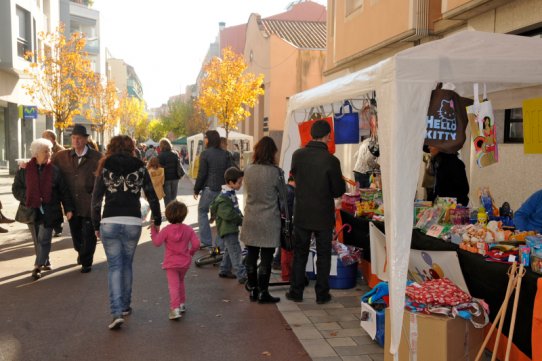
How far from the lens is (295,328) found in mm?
5262

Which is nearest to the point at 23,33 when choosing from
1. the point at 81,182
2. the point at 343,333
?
the point at 81,182

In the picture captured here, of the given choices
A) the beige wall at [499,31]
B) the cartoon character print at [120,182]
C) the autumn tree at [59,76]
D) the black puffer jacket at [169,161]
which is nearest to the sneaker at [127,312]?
the cartoon character print at [120,182]

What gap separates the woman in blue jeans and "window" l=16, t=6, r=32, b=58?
755 inches

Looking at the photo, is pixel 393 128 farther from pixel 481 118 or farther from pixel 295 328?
pixel 295 328

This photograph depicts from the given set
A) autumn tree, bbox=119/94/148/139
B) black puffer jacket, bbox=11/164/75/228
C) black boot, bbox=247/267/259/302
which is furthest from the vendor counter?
autumn tree, bbox=119/94/148/139

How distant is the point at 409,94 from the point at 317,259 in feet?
8.98

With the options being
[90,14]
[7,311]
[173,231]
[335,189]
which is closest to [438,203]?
[335,189]

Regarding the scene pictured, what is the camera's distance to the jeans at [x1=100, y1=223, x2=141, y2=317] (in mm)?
5211

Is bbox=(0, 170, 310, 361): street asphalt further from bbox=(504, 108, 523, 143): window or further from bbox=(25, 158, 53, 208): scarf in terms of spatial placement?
bbox=(504, 108, 523, 143): window

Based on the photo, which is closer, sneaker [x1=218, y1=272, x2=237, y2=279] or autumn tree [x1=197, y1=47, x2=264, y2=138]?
sneaker [x1=218, y1=272, x2=237, y2=279]

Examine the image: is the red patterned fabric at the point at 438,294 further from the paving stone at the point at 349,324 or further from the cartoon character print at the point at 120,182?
the cartoon character print at the point at 120,182

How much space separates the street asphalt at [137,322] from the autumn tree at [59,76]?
15.2 metres

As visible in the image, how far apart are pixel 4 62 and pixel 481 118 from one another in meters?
20.2

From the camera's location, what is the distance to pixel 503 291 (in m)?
4.00
